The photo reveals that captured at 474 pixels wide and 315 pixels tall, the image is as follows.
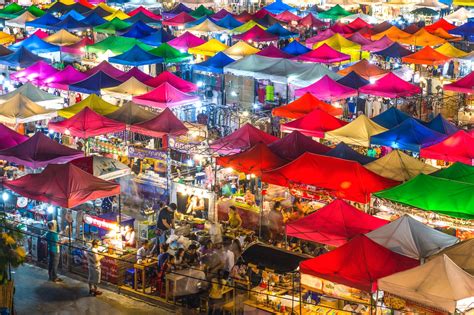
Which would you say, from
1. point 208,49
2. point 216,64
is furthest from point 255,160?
point 208,49

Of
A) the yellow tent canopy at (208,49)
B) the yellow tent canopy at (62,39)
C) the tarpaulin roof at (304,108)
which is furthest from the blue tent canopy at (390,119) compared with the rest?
the yellow tent canopy at (62,39)

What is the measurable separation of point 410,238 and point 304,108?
29.1 ft

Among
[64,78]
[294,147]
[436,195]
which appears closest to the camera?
[436,195]

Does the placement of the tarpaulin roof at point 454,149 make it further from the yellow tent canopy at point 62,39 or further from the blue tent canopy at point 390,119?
the yellow tent canopy at point 62,39

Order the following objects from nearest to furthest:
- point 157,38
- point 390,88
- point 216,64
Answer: point 390,88, point 216,64, point 157,38

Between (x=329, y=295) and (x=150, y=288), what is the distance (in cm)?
369

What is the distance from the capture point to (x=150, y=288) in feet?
46.7

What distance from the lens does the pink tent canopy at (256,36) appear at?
3316cm

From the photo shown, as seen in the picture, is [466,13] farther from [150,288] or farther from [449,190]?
[150,288]

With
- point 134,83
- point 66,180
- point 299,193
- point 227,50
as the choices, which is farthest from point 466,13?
point 66,180

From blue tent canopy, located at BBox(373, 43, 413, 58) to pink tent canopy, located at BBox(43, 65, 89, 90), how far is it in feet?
38.7

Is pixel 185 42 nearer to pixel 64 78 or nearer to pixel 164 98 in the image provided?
pixel 64 78

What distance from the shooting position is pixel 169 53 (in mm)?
28375

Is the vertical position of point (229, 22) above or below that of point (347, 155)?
below
